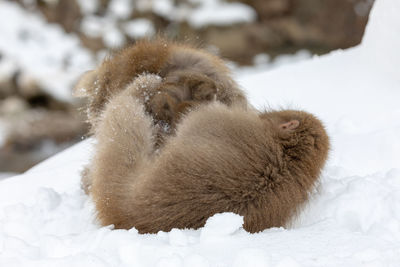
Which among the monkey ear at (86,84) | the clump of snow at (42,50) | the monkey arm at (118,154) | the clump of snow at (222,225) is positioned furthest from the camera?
the clump of snow at (42,50)

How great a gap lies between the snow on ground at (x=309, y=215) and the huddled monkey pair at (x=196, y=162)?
95 mm

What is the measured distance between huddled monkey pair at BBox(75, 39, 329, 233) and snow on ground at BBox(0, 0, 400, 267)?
0.31 feet

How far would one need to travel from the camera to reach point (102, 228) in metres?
2.39

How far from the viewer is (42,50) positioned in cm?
1152

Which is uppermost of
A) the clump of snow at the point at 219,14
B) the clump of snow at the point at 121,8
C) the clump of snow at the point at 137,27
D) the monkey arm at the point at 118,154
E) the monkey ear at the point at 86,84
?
the clump of snow at the point at 121,8

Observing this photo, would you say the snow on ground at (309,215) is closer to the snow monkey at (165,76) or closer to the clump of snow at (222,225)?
the clump of snow at (222,225)

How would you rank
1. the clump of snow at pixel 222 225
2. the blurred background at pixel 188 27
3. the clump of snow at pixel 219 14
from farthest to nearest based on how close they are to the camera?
the clump of snow at pixel 219 14, the blurred background at pixel 188 27, the clump of snow at pixel 222 225

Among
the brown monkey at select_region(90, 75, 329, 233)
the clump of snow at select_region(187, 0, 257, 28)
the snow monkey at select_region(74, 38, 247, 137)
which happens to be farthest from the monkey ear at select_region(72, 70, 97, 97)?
the clump of snow at select_region(187, 0, 257, 28)

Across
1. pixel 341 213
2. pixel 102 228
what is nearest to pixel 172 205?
pixel 102 228

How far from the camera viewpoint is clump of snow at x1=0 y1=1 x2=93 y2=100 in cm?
1059

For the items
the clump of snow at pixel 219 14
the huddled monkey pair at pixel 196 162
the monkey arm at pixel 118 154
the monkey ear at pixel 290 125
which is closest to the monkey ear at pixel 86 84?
the huddled monkey pair at pixel 196 162

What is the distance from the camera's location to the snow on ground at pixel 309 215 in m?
2.12

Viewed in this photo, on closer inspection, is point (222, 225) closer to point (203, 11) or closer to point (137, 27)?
point (203, 11)

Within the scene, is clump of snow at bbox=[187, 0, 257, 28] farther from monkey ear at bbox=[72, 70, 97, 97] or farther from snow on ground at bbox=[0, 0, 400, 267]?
monkey ear at bbox=[72, 70, 97, 97]
